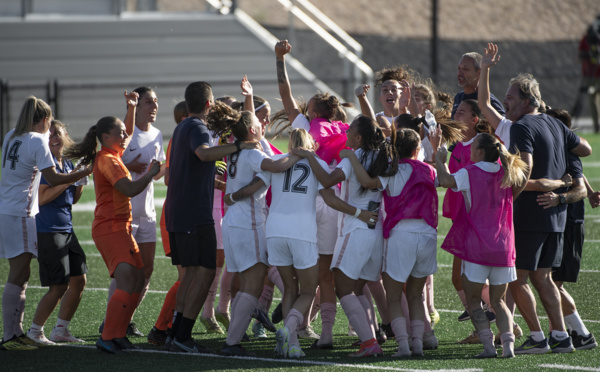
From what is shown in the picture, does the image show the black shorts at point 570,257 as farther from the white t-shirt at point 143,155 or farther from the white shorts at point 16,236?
the white shorts at point 16,236

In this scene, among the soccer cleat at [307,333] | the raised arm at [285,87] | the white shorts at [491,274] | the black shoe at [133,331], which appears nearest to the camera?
the white shorts at [491,274]

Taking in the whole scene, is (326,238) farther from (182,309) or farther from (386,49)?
(386,49)

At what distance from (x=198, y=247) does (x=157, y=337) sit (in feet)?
2.84

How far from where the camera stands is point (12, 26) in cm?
2323

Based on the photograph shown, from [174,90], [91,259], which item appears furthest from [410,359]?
[174,90]

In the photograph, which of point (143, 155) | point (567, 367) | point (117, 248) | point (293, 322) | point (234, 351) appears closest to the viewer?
point (567, 367)

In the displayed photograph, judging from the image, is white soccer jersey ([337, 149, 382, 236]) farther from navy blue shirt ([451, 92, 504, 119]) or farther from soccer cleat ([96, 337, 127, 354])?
soccer cleat ([96, 337, 127, 354])

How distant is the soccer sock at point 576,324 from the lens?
6379 millimetres

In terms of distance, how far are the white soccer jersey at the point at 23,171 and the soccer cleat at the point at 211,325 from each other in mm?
1687

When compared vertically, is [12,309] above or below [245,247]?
below

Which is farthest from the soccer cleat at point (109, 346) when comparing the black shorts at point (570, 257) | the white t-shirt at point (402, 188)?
the black shorts at point (570, 257)

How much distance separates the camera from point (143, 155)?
7.45 m

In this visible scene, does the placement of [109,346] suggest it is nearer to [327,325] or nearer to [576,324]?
[327,325]

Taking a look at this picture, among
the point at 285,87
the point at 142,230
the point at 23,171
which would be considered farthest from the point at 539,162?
the point at 23,171
